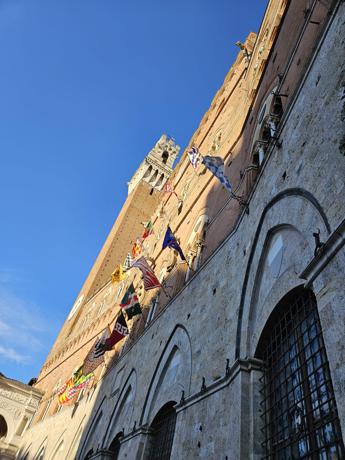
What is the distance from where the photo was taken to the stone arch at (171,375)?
6332 millimetres

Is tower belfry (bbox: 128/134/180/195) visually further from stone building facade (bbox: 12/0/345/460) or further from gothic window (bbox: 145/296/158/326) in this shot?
stone building facade (bbox: 12/0/345/460)

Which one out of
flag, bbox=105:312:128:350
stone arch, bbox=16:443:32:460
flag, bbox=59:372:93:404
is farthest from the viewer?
stone arch, bbox=16:443:32:460

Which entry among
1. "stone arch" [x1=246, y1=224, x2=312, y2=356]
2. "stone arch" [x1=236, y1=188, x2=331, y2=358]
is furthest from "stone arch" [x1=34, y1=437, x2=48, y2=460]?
"stone arch" [x1=246, y1=224, x2=312, y2=356]

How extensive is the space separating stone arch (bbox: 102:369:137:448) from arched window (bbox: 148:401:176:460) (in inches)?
69.4

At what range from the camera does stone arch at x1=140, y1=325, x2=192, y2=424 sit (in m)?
6.33

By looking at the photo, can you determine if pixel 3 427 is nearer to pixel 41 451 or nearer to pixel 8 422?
pixel 8 422

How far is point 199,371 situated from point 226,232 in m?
2.65

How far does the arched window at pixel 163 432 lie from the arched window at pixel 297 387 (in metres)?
3.09

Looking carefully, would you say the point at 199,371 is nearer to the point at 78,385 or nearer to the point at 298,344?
the point at 298,344

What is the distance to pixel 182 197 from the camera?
1428 centimetres

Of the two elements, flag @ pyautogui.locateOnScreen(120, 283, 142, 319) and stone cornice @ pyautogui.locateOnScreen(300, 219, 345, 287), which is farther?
flag @ pyautogui.locateOnScreen(120, 283, 142, 319)

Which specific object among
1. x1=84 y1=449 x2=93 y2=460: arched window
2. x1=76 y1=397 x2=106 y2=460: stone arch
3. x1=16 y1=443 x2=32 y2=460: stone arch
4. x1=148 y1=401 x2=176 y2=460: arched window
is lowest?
x1=148 y1=401 x2=176 y2=460: arched window

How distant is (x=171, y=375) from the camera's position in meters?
7.12

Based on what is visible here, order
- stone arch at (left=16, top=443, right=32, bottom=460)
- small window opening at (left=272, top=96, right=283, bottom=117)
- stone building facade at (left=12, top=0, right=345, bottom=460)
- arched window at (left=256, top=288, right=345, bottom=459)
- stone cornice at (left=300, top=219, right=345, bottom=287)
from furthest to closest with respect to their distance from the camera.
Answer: stone arch at (left=16, top=443, right=32, bottom=460) < small window opening at (left=272, top=96, right=283, bottom=117) < stone building facade at (left=12, top=0, right=345, bottom=460) < arched window at (left=256, top=288, right=345, bottom=459) < stone cornice at (left=300, top=219, right=345, bottom=287)
